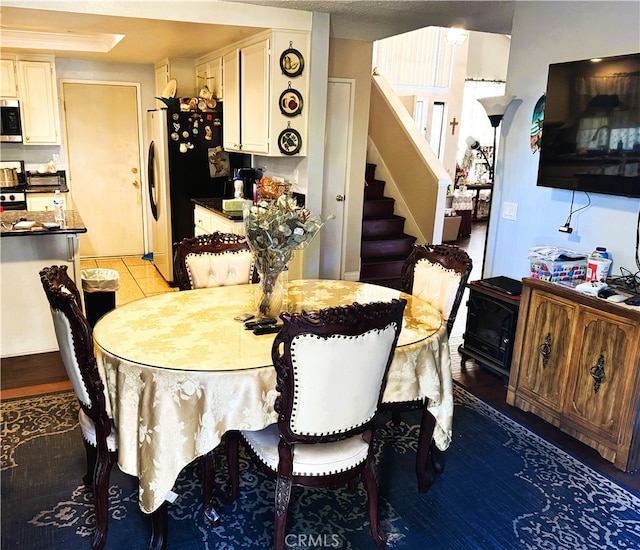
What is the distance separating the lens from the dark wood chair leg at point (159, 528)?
2.02m

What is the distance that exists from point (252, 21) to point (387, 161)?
325cm

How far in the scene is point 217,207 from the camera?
4867mm

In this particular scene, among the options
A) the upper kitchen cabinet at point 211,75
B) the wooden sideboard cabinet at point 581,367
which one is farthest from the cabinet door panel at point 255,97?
the wooden sideboard cabinet at point 581,367

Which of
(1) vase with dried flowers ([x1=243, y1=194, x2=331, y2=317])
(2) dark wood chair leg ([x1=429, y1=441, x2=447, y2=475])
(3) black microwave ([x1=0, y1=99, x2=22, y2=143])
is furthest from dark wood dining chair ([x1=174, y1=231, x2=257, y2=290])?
(3) black microwave ([x1=0, y1=99, x2=22, y2=143])

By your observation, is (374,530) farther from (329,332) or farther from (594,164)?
(594,164)

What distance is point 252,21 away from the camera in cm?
392

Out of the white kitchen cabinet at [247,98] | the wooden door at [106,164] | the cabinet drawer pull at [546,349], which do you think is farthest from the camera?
the wooden door at [106,164]

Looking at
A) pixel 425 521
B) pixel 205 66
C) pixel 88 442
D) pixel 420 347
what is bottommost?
pixel 425 521

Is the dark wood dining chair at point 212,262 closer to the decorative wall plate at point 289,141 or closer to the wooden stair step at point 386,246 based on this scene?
the decorative wall plate at point 289,141

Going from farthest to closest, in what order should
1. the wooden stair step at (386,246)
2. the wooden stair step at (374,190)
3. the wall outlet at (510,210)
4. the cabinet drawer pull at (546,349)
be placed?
1. the wooden stair step at (374,190)
2. the wooden stair step at (386,246)
3. the wall outlet at (510,210)
4. the cabinet drawer pull at (546,349)

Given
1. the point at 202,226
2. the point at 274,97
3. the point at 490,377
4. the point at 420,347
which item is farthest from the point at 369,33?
the point at 420,347

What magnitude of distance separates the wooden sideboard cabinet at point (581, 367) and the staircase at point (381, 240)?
267 cm

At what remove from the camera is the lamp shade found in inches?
141

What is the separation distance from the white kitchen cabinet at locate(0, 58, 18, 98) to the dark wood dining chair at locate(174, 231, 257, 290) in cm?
410
